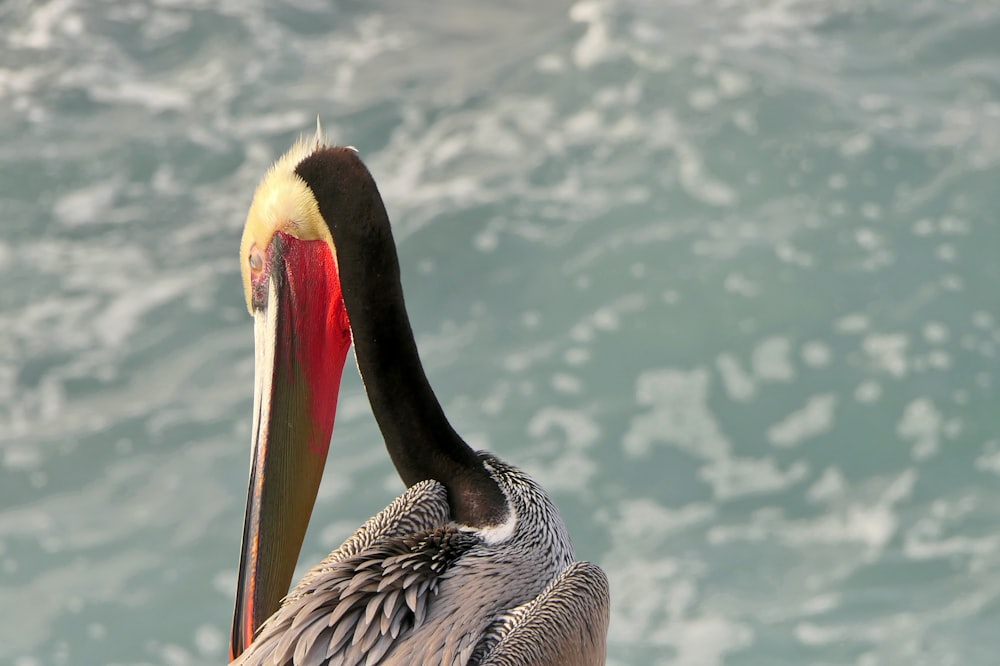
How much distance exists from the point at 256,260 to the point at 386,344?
39 centimetres

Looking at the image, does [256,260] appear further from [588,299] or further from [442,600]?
[588,299]

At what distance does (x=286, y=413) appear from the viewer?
289 cm

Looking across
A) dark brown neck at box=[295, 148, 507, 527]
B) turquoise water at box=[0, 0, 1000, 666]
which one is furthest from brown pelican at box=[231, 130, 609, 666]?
turquoise water at box=[0, 0, 1000, 666]

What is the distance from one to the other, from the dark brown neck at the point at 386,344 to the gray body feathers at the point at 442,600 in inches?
2.9

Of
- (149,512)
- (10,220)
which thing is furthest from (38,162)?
(149,512)

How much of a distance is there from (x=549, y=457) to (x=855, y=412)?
1.47 m

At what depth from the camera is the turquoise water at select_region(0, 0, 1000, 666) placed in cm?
559

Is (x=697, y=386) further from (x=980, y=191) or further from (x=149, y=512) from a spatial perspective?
(x=149, y=512)

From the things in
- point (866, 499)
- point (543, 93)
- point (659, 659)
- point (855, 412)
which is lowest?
point (659, 659)

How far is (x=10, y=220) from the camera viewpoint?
7352 mm

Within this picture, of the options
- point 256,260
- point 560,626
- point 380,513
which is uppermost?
point 256,260

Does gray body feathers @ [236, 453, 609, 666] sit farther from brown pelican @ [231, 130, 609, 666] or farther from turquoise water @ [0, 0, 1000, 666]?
turquoise water @ [0, 0, 1000, 666]

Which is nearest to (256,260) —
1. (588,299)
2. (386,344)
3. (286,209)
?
(286,209)

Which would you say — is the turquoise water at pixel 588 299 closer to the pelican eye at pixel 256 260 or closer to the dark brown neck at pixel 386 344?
the dark brown neck at pixel 386 344
